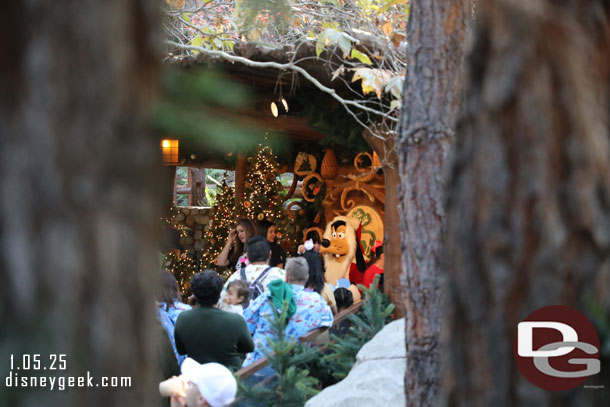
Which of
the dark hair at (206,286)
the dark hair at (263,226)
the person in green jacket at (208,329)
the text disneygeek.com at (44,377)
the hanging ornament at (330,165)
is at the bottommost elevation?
the person in green jacket at (208,329)

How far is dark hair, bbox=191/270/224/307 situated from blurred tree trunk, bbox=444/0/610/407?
2679 millimetres

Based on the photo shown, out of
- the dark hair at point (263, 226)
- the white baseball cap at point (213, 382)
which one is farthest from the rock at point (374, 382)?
the dark hair at point (263, 226)

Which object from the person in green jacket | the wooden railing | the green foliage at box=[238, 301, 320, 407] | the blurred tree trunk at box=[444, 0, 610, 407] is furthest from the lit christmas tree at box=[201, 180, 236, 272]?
the blurred tree trunk at box=[444, 0, 610, 407]

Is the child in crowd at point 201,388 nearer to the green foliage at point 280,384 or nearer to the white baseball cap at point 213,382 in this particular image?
the white baseball cap at point 213,382

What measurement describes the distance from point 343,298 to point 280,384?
2.82 meters

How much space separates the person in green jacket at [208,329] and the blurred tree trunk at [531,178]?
2.71 metres

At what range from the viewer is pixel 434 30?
2.60 m

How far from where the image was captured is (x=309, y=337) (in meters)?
4.50

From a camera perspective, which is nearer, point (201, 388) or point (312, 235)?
point (201, 388)

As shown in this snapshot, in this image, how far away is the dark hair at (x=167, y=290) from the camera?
384 cm

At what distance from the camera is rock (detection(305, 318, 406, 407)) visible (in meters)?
3.37

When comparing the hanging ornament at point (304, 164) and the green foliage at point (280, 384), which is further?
the hanging ornament at point (304, 164)

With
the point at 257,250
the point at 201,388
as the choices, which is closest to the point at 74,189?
the point at 201,388

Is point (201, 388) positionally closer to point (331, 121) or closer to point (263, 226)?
point (331, 121)
